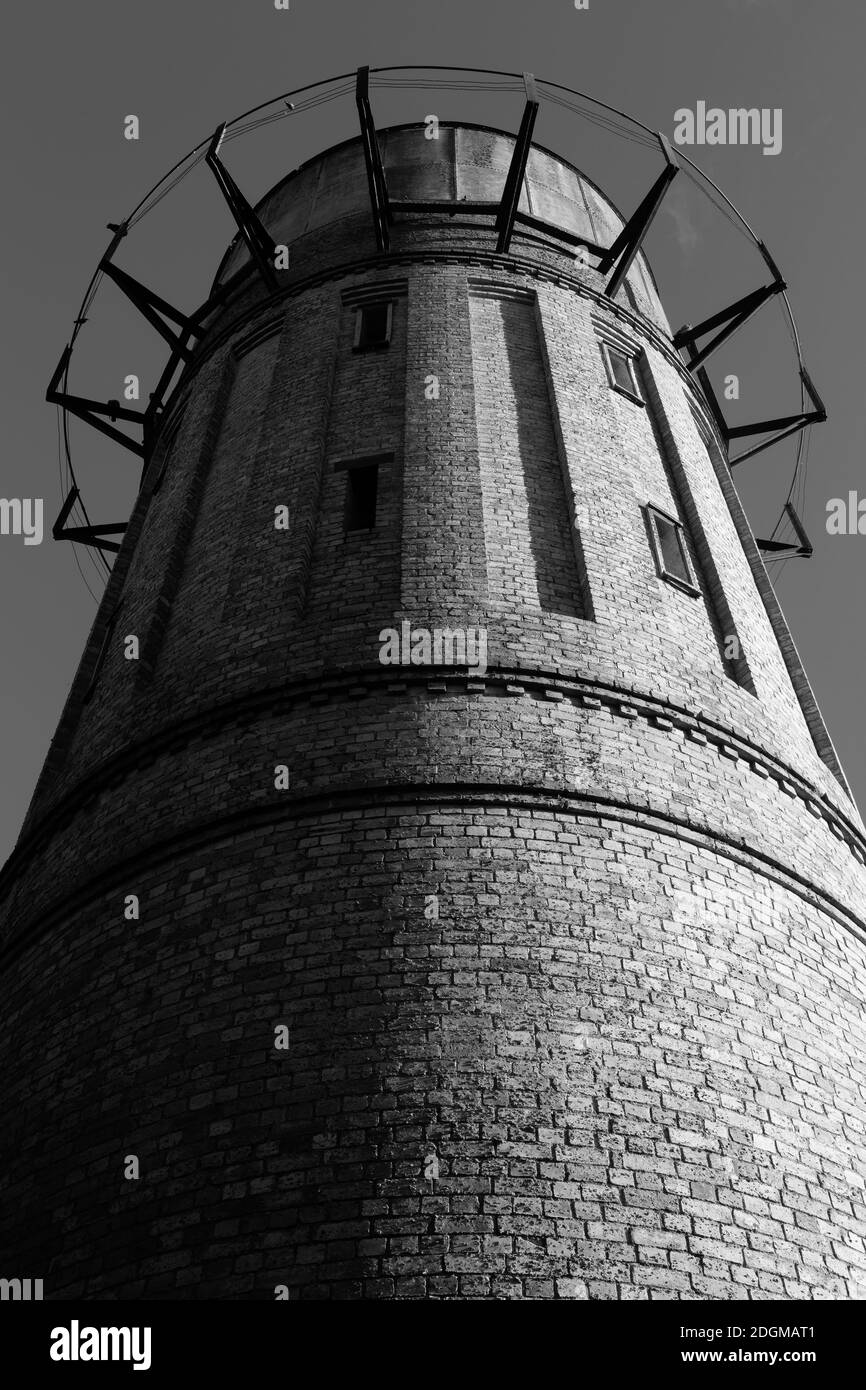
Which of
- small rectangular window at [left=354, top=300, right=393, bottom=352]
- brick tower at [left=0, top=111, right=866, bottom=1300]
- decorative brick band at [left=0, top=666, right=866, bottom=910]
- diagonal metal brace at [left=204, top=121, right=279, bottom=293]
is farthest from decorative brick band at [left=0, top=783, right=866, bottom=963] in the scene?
diagonal metal brace at [left=204, top=121, right=279, bottom=293]

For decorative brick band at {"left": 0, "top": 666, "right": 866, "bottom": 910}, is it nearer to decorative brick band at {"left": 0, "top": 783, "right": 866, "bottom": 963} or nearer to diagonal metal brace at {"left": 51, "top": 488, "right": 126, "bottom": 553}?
decorative brick band at {"left": 0, "top": 783, "right": 866, "bottom": 963}

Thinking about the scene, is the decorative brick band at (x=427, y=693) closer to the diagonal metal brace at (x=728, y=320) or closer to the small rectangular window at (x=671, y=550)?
the small rectangular window at (x=671, y=550)

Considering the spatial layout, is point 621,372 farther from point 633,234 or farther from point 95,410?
point 95,410

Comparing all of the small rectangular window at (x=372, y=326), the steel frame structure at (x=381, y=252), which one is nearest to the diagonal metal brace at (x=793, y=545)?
the steel frame structure at (x=381, y=252)

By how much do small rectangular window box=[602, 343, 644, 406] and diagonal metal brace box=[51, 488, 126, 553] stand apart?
592 centimetres

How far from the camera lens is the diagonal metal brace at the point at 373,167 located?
36.8 feet

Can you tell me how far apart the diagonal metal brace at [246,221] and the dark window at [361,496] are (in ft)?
13.4

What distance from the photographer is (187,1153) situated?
5.38m

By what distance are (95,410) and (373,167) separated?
14.9ft

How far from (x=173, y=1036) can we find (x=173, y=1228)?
99 cm

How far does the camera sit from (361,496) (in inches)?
366

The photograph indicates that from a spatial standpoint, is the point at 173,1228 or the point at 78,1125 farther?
the point at 78,1125
